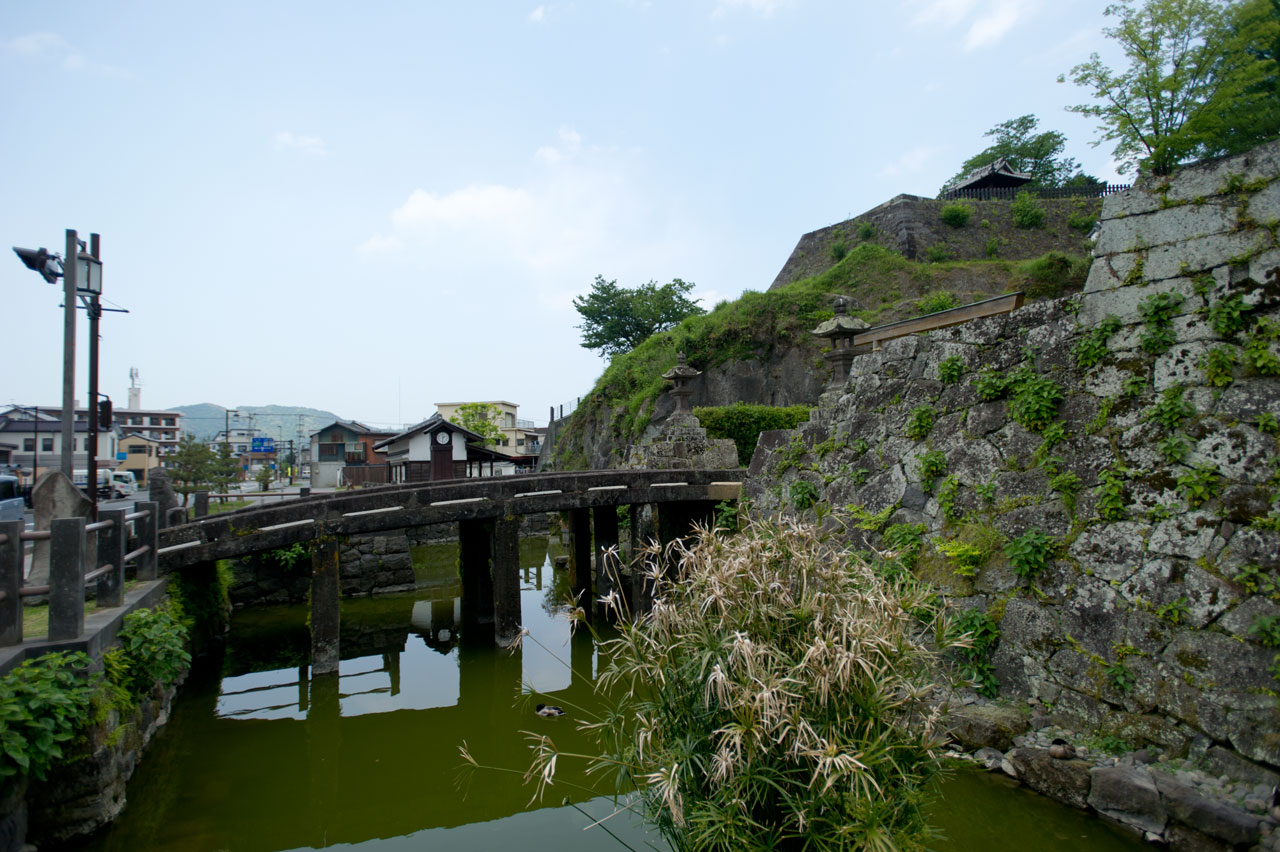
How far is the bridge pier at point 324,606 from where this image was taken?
978 centimetres

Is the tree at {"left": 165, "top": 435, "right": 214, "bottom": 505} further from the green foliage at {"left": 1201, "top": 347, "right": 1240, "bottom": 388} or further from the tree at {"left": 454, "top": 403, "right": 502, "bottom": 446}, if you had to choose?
the green foliage at {"left": 1201, "top": 347, "right": 1240, "bottom": 388}

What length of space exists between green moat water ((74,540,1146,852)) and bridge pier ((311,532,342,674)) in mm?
313

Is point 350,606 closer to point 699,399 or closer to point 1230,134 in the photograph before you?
point 699,399

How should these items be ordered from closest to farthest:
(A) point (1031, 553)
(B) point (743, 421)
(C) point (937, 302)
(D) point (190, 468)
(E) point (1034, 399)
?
(A) point (1031, 553) < (E) point (1034, 399) < (B) point (743, 421) < (C) point (937, 302) < (D) point (190, 468)

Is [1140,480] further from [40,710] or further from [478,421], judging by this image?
[478,421]

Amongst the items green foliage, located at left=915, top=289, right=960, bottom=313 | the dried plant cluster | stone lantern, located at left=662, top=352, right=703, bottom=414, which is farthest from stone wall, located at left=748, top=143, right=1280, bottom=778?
green foliage, located at left=915, top=289, right=960, bottom=313

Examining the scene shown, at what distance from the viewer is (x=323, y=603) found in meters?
9.80

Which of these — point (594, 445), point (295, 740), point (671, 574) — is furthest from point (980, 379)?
point (594, 445)

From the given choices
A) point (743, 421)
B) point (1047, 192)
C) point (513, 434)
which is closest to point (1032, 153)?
point (1047, 192)

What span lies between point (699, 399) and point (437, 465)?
1159cm

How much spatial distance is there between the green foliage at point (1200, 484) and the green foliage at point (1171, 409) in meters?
0.47

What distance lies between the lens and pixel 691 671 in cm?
402

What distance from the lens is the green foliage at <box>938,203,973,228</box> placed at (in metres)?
26.5

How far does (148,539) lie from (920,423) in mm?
9895
